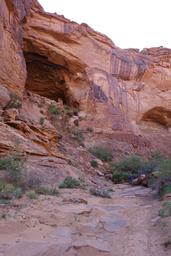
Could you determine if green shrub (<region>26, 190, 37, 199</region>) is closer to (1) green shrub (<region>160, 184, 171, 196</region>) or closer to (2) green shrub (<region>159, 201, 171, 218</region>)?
(2) green shrub (<region>159, 201, 171, 218</region>)

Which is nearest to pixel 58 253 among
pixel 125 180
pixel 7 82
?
pixel 125 180

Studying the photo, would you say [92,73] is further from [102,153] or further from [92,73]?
[102,153]

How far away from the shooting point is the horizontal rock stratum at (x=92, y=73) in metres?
23.7

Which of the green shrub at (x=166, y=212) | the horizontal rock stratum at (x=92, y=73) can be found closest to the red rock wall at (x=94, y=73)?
the horizontal rock stratum at (x=92, y=73)

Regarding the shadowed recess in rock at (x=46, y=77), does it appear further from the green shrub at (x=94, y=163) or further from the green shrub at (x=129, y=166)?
the green shrub at (x=129, y=166)

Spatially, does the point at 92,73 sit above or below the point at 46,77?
above

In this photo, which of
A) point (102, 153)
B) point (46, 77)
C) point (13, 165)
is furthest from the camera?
point (46, 77)

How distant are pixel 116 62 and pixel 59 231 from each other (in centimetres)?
2230

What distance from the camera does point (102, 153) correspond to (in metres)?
20.4

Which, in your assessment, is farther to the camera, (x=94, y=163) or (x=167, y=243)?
(x=94, y=163)

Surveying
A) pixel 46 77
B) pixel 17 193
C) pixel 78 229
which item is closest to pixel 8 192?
pixel 17 193

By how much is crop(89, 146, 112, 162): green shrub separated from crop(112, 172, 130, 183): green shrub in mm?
3382

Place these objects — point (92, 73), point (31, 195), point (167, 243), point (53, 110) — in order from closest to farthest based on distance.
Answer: point (167, 243), point (31, 195), point (53, 110), point (92, 73)

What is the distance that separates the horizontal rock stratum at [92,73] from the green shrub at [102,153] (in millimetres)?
3407
